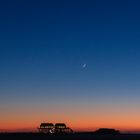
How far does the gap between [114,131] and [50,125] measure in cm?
2357

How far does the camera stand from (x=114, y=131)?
15038 cm

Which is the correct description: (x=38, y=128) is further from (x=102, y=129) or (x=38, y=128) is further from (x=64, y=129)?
(x=102, y=129)

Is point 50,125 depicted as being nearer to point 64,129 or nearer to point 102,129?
point 64,129

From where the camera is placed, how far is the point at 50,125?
493ft

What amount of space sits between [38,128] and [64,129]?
9797mm

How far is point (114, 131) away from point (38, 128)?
28.0 metres

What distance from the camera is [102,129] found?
15662 cm

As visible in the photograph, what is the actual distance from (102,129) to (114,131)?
7.37 metres

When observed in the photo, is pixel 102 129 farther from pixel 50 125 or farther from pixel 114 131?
pixel 50 125

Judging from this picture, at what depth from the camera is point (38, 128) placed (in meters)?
151

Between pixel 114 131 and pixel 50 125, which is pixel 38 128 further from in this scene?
pixel 114 131

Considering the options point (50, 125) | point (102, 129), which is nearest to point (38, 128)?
point (50, 125)

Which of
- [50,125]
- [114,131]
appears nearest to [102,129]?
[114,131]
